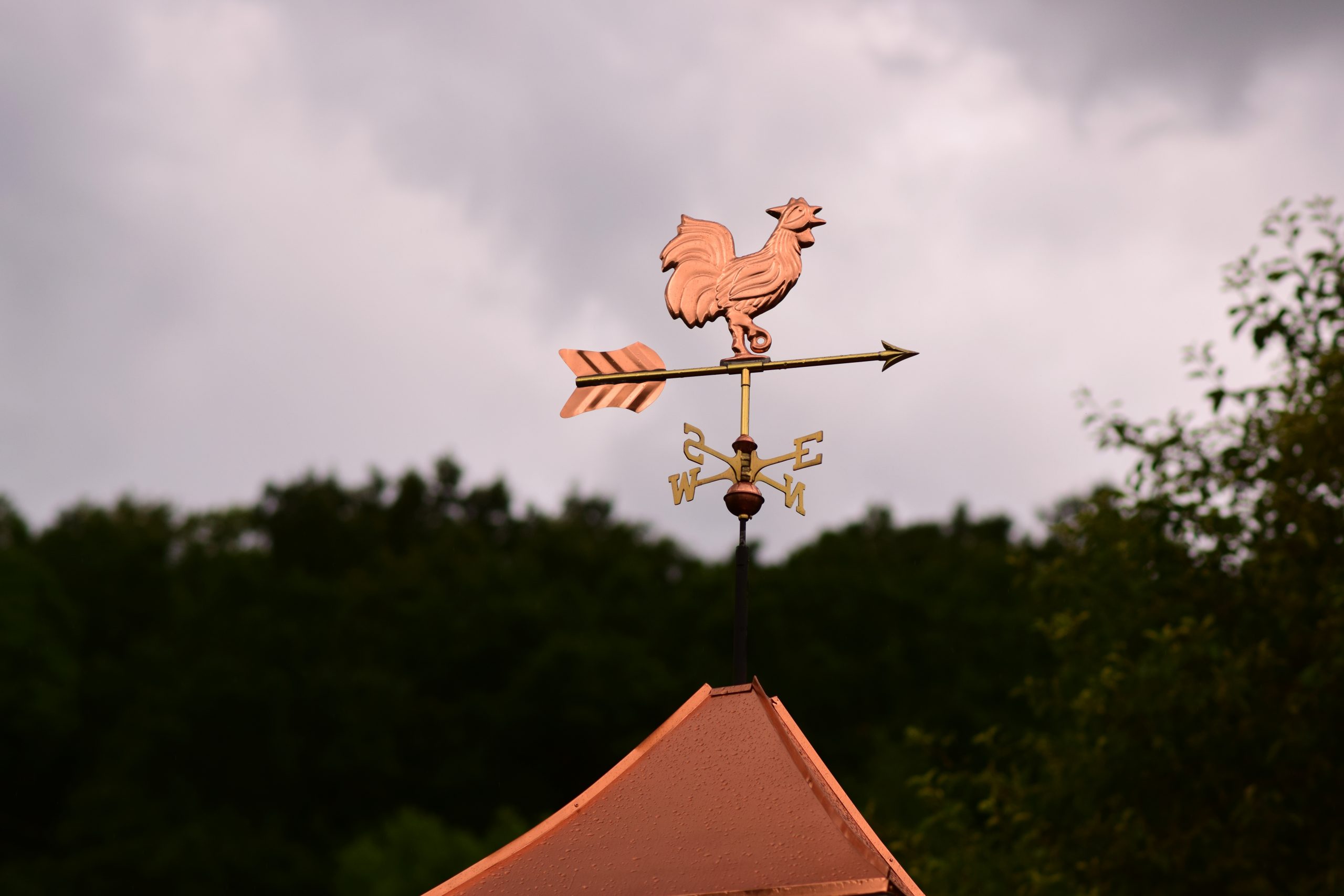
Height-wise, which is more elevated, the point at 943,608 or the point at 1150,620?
the point at 943,608

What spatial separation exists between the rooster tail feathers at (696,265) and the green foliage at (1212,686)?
22.0 ft

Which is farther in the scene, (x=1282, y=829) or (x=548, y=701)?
(x=548, y=701)

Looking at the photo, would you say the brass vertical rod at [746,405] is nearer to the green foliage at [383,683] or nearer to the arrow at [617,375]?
the arrow at [617,375]

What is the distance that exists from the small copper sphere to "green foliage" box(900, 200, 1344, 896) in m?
6.88

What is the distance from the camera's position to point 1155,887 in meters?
11.2

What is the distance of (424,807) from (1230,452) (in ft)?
85.7

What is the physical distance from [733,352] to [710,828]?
143cm

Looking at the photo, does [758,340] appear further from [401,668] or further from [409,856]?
[401,668]

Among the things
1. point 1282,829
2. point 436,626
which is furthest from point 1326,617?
point 436,626

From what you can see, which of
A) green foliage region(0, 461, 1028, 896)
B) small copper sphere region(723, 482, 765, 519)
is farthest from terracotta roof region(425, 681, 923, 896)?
green foliage region(0, 461, 1028, 896)

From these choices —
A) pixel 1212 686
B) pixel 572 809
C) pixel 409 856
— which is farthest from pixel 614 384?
pixel 409 856

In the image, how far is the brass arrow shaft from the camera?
14.5ft

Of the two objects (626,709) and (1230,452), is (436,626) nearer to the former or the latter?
(626,709)

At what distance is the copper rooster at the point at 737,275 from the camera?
15.0ft
